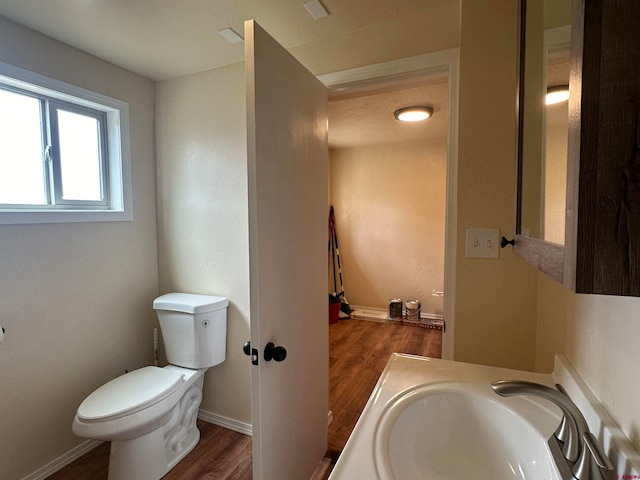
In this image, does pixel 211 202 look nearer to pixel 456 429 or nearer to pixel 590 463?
pixel 456 429

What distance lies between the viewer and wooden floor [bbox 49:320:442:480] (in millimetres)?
1639

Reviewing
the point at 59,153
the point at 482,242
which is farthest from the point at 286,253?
the point at 59,153

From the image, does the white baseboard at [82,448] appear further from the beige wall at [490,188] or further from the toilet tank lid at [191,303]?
the beige wall at [490,188]

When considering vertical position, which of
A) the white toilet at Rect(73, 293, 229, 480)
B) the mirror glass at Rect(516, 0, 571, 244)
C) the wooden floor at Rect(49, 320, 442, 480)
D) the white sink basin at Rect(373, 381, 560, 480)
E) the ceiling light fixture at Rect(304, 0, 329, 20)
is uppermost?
the ceiling light fixture at Rect(304, 0, 329, 20)

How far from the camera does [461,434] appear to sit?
82 centimetres

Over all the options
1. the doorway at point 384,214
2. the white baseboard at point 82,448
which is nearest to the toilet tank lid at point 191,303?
the white baseboard at point 82,448

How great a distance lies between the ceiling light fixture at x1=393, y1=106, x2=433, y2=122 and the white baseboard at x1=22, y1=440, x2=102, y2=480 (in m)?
3.14

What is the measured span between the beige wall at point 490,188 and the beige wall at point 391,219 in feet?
8.65

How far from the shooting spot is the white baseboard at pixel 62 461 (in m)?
1.56

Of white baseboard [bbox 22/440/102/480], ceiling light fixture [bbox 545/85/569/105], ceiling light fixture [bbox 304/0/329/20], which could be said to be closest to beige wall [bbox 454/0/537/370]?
ceiling light fixture [bbox 304/0/329/20]

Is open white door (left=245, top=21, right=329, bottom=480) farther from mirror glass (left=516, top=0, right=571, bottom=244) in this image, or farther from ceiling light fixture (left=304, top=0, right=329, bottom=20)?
mirror glass (left=516, top=0, right=571, bottom=244)

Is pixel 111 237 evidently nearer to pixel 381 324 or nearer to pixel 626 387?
pixel 626 387

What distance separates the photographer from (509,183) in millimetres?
1192

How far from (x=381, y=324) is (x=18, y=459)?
3.23 meters
